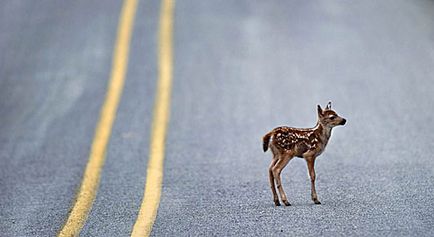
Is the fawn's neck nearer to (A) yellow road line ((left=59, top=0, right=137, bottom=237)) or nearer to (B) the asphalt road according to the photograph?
(B) the asphalt road

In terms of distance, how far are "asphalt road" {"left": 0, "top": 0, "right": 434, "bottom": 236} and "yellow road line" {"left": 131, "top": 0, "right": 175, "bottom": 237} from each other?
10 centimetres

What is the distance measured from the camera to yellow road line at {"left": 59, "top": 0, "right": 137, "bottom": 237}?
898 centimetres

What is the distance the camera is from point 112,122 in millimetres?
13305

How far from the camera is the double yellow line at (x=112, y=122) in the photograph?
29.0 ft

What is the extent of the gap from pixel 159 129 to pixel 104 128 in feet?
2.54

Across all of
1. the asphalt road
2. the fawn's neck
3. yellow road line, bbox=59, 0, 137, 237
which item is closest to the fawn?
the fawn's neck

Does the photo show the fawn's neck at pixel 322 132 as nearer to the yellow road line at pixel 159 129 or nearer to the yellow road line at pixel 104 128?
the yellow road line at pixel 159 129

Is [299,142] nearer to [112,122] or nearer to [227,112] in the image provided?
[227,112]

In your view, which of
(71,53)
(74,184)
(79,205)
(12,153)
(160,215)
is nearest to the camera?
(160,215)

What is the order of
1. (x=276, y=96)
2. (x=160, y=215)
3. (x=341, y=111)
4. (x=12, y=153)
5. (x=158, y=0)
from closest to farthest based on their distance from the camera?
(x=160, y=215) < (x=12, y=153) < (x=341, y=111) < (x=276, y=96) < (x=158, y=0)

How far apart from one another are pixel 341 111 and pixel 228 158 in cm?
256

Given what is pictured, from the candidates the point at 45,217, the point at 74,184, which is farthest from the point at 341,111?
the point at 45,217

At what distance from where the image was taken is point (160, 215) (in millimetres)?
8703

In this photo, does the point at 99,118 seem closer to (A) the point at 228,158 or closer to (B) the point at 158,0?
(A) the point at 228,158
